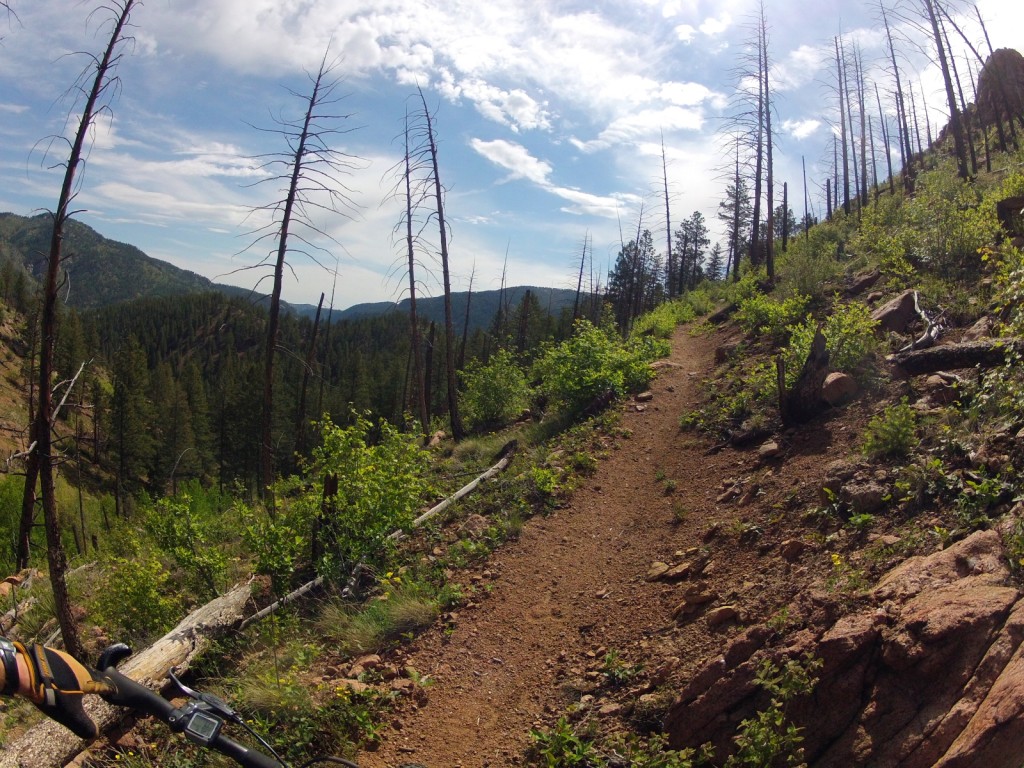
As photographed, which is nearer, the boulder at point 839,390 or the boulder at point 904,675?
the boulder at point 904,675

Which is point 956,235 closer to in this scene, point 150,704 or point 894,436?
point 894,436

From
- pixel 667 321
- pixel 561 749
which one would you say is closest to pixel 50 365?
pixel 561 749

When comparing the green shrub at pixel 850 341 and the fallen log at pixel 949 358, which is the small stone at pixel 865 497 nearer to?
the fallen log at pixel 949 358

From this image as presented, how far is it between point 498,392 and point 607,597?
10.4 meters

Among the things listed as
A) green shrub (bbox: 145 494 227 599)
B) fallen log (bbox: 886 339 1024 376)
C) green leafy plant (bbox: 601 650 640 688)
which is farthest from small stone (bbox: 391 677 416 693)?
fallen log (bbox: 886 339 1024 376)

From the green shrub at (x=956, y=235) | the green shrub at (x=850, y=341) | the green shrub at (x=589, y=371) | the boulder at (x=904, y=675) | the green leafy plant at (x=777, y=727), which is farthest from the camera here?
the green shrub at (x=589, y=371)

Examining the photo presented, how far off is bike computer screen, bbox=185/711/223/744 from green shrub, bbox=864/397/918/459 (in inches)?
250

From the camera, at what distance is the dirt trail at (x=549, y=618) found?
486cm

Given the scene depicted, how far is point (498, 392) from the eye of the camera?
16500 mm

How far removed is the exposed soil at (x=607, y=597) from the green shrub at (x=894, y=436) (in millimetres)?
717

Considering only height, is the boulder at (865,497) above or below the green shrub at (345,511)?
above

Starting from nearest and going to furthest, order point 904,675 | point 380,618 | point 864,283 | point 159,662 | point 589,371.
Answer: point 904,675, point 159,662, point 380,618, point 589,371, point 864,283

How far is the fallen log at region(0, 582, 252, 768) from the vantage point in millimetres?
5059

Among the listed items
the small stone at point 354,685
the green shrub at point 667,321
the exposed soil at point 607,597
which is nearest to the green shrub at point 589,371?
the exposed soil at point 607,597
